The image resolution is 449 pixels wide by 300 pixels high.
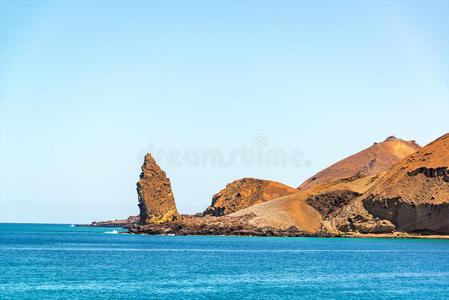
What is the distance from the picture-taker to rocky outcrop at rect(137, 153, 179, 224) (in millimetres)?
181125

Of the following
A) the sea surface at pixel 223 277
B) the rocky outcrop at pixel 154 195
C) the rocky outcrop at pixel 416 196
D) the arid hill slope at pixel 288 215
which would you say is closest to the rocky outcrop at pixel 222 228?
the arid hill slope at pixel 288 215

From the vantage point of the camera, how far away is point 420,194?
471ft

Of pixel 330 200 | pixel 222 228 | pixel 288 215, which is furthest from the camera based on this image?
pixel 330 200

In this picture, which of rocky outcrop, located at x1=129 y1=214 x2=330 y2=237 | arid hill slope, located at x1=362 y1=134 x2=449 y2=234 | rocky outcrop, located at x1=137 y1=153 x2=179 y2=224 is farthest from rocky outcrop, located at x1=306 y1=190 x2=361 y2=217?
rocky outcrop, located at x1=137 y1=153 x2=179 y2=224

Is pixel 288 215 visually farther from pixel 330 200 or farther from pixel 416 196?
pixel 416 196

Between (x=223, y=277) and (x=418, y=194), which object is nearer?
(x=223, y=277)

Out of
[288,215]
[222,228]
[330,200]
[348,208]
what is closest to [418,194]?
[348,208]

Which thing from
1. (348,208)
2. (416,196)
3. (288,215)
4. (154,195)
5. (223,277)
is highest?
(154,195)

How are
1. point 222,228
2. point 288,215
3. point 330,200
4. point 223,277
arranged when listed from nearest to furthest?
point 223,277, point 288,215, point 222,228, point 330,200

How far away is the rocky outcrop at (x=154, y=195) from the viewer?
594ft

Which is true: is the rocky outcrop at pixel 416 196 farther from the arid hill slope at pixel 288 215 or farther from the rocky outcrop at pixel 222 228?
the rocky outcrop at pixel 222 228

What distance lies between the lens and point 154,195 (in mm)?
181750

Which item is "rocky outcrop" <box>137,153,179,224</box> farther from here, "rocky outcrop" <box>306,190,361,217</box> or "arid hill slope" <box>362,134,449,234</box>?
"arid hill slope" <box>362,134,449,234</box>

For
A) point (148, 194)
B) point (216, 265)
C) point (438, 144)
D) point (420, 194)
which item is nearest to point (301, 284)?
point (216, 265)
